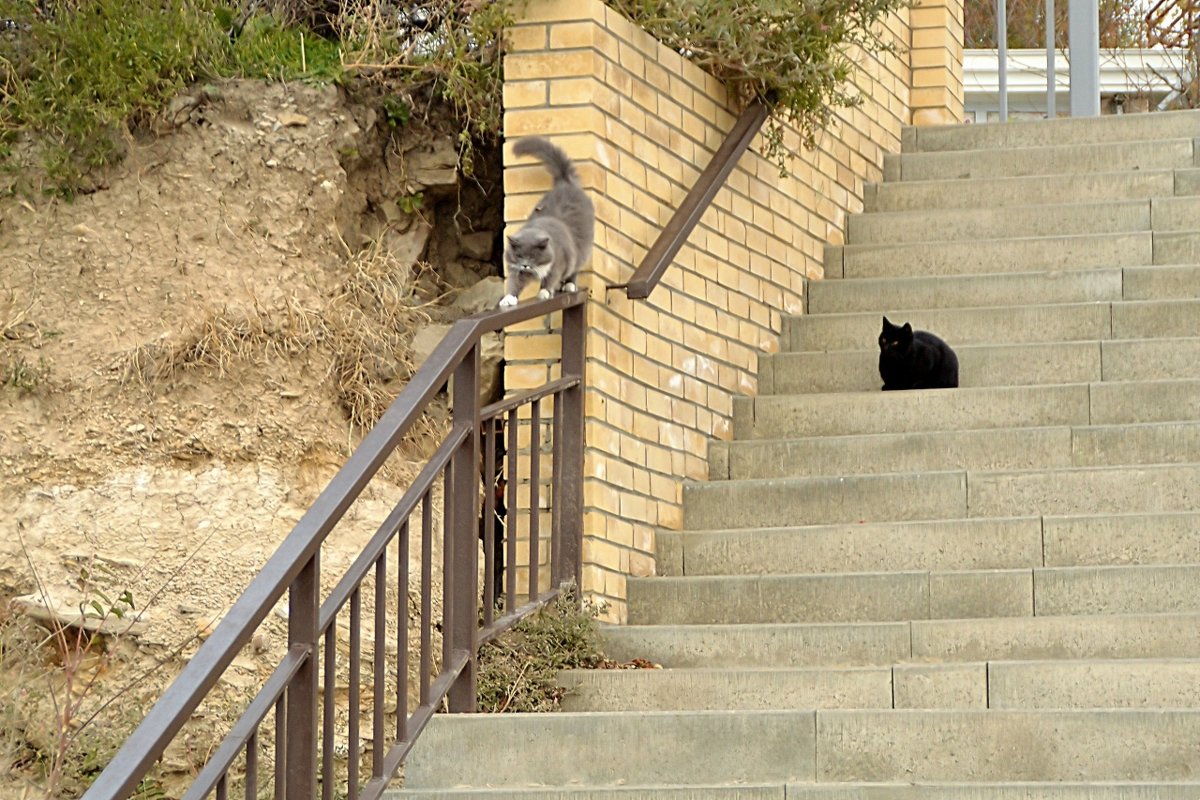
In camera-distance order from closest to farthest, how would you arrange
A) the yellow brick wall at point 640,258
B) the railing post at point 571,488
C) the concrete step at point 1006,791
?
the concrete step at point 1006,791, the railing post at point 571,488, the yellow brick wall at point 640,258

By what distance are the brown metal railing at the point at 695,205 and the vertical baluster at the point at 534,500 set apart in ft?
1.93

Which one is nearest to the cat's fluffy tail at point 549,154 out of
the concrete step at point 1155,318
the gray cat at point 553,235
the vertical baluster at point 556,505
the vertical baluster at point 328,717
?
the gray cat at point 553,235

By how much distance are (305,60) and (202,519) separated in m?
1.64

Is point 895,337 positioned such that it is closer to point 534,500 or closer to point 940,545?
point 940,545

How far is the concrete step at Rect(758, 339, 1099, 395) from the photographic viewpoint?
6.75 m

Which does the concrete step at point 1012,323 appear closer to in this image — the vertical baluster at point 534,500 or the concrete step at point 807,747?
the vertical baluster at point 534,500

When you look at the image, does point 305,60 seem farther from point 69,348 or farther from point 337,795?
point 337,795

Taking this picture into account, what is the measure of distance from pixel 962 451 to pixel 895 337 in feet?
1.89

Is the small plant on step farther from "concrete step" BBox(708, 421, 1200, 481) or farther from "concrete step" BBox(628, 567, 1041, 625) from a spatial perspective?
"concrete step" BBox(708, 421, 1200, 481)

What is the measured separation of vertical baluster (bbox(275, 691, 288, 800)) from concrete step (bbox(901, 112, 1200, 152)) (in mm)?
5257

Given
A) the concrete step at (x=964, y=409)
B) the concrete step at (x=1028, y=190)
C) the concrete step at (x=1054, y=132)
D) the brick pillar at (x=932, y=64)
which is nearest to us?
the concrete step at (x=964, y=409)

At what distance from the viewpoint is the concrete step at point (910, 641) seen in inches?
205

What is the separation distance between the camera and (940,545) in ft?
19.2

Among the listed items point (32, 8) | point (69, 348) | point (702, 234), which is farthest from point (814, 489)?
point (32, 8)
